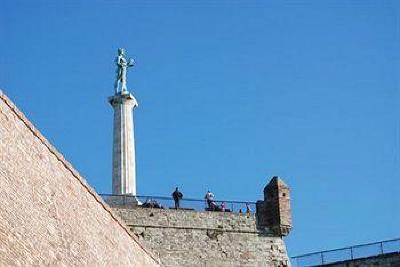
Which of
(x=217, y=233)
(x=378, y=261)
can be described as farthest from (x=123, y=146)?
(x=378, y=261)

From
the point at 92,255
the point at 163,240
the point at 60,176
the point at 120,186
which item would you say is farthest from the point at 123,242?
the point at 120,186

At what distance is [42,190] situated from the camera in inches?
558

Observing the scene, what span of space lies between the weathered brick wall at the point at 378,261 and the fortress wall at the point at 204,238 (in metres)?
3.03

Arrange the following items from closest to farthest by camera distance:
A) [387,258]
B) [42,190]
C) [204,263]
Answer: [42,190] → [204,263] → [387,258]

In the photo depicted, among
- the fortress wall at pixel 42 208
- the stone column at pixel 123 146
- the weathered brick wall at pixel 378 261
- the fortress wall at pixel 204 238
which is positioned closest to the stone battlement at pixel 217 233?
the fortress wall at pixel 204 238

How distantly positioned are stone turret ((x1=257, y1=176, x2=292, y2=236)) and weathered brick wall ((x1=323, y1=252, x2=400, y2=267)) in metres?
2.91

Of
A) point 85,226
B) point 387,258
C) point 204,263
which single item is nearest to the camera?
point 85,226

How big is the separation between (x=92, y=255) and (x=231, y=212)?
12827 millimetres

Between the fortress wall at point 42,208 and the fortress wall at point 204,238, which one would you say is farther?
the fortress wall at point 204,238

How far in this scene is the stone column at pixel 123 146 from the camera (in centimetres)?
3086

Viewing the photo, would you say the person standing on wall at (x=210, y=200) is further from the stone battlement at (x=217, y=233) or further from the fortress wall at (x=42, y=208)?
the fortress wall at (x=42, y=208)

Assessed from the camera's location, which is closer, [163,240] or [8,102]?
[8,102]

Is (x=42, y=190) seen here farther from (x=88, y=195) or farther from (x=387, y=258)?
(x=387, y=258)

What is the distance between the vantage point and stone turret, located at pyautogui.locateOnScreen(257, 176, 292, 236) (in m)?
27.9
